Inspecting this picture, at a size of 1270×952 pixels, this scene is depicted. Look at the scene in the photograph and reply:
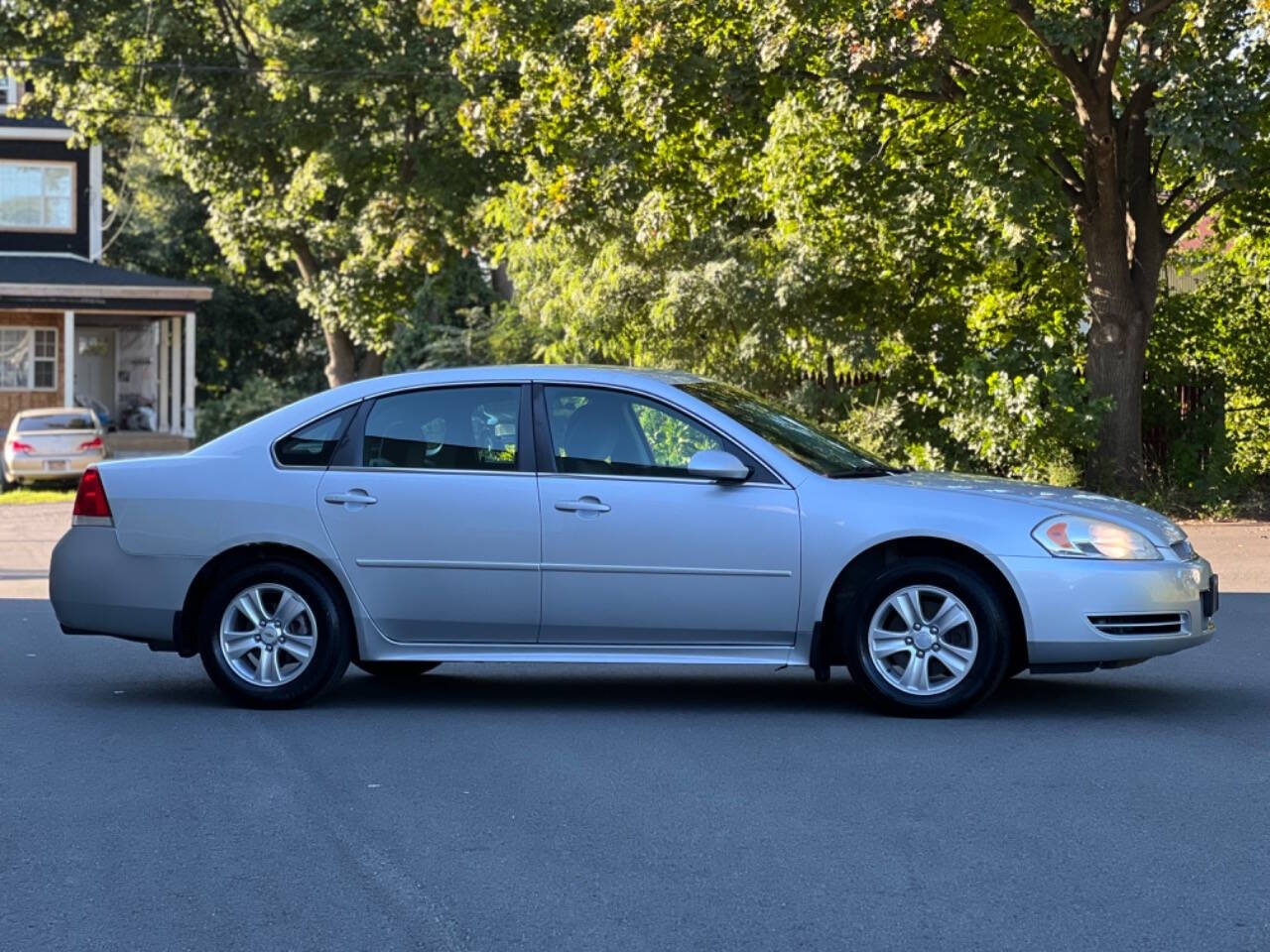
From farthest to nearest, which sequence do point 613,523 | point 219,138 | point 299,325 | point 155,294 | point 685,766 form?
point 299,325
point 155,294
point 219,138
point 613,523
point 685,766

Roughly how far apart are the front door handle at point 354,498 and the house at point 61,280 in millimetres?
33080

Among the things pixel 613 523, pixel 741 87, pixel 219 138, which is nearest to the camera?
pixel 613 523

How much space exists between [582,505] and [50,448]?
84.0 feet

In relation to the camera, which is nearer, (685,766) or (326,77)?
(685,766)

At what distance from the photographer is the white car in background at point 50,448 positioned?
3194 centimetres

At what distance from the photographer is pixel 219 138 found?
35594 millimetres

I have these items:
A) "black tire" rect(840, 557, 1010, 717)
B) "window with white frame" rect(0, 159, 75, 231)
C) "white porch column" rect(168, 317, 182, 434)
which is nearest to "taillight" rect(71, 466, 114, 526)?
"black tire" rect(840, 557, 1010, 717)

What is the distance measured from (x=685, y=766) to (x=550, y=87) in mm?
14882

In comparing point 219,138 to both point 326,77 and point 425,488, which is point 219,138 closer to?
point 326,77

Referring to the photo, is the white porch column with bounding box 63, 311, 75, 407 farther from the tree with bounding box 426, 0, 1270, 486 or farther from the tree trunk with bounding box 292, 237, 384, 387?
the tree with bounding box 426, 0, 1270, 486

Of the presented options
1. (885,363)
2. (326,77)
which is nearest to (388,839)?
(885,363)

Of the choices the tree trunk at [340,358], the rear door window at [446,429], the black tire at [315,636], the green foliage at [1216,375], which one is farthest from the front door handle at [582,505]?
the tree trunk at [340,358]

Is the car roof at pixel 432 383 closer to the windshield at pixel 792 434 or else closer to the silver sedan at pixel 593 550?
the silver sedan at pixel 593 550

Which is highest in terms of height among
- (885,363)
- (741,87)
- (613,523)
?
(741,87)
